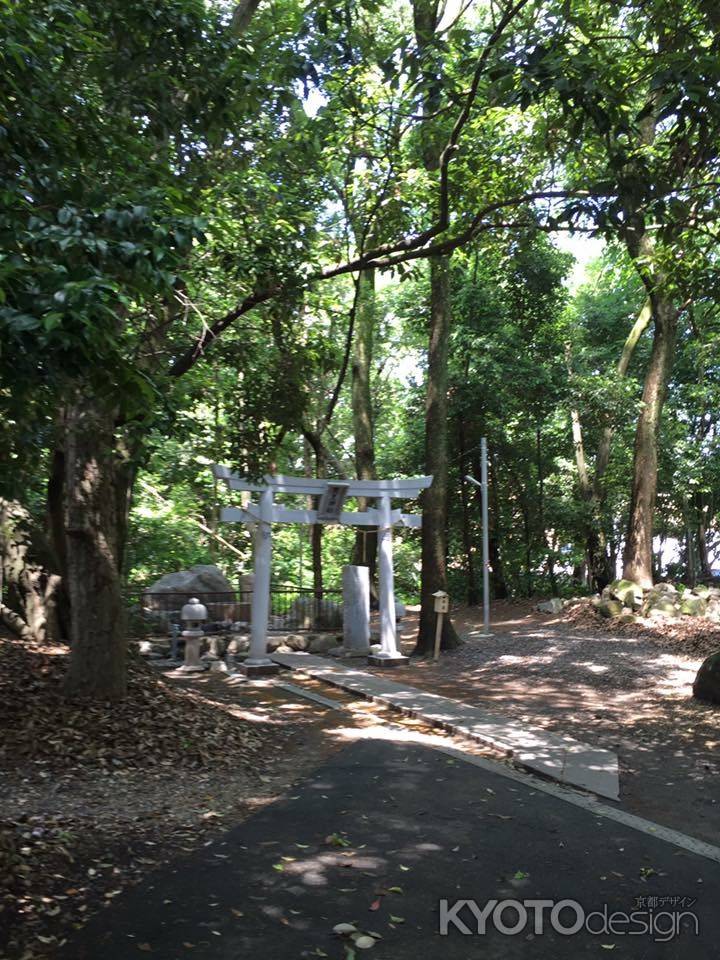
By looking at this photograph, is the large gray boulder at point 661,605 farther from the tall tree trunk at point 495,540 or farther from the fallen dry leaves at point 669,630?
the tall tree trunk at point 495,540

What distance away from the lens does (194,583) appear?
19109mm

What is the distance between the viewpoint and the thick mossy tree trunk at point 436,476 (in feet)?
52.7

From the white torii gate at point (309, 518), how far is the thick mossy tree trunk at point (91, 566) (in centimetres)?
415

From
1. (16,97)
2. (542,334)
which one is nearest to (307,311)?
(16,97)

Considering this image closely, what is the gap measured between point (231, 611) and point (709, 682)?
1093 centimetres

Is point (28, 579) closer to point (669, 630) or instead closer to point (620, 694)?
point (620, 694)

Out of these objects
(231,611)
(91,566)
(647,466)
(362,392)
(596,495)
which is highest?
(362,392)

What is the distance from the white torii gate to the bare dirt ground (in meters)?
1.19

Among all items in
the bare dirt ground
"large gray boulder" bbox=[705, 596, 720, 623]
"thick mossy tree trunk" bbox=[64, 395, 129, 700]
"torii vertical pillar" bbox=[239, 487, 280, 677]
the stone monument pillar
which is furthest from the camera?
"large gray boulder" bbox=[705, 596, 720, 623]

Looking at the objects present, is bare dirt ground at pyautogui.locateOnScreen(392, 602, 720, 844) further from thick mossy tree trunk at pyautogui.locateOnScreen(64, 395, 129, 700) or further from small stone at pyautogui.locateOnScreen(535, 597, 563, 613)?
thick mossy tree trunk at pyautogui.locateOnScreen(64, 395, 129, 700)

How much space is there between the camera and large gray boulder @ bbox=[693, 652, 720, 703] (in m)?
10.5

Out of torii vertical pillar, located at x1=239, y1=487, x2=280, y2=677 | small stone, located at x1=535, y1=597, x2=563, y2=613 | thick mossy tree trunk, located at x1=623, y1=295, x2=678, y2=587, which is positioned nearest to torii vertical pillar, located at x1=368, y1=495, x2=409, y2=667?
torii vertical pillar, located at x1=239, y1=487, x2=280, y2=677

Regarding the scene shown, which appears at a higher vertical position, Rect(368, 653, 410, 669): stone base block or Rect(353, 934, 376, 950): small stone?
Rect(368, 653, 410, 669): stone base block

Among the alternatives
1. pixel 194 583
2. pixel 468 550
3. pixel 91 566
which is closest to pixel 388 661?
pixel 194 583
